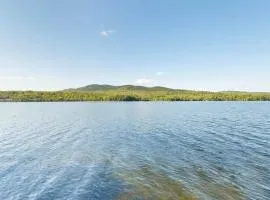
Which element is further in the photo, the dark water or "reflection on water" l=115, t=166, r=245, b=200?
the dark water

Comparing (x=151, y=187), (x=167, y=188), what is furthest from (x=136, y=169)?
(x=167, y=188)

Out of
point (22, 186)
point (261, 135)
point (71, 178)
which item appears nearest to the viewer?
point (22, 186)

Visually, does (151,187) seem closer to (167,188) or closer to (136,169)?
(167,188)

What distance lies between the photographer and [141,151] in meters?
27.9

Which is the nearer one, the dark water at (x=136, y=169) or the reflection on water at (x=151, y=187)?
the reflection on water at (x=151, y=187)

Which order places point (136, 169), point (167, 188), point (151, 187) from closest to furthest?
1. point (167, 188)
2. point (151, 187)
3. point (136, 169)

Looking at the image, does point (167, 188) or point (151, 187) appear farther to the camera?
point (151, 187)

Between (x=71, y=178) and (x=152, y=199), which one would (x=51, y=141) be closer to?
(x=71, y=178)

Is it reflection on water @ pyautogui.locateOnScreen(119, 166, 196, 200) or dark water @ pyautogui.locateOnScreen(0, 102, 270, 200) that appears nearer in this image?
reflection on water @ pyautogui.locateOnScreen(119, 166, 196, 200)

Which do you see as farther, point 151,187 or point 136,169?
point 136,169

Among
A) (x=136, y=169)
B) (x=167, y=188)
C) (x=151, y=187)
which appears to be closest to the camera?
(x=167, y=188)

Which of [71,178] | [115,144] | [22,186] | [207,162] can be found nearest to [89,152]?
[115,144]

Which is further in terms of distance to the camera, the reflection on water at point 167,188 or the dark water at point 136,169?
the dark water at point 136,169

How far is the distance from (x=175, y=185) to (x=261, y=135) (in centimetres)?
2606
